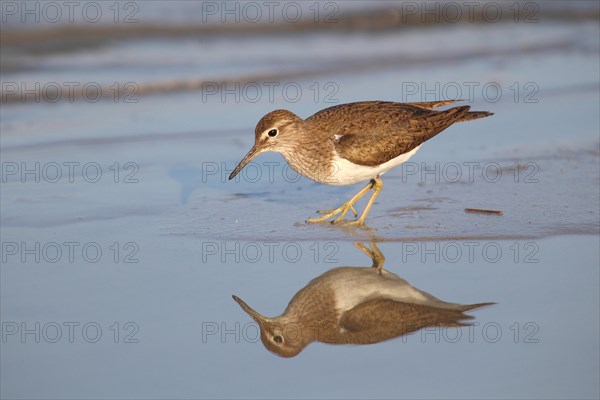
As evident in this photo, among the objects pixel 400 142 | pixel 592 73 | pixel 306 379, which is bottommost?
pixel 306 379

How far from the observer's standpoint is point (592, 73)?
12.5 m

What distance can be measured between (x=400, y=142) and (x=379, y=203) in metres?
0.65

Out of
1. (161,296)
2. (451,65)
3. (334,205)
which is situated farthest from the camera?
(451,65)

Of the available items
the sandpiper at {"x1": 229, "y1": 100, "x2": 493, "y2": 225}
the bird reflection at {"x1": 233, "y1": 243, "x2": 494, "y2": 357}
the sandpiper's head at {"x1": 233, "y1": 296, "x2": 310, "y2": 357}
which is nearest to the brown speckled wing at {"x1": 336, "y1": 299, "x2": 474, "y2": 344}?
the bird reflection at {"x1": 233, "y1": 243, "x2": 494, "y2": 357}

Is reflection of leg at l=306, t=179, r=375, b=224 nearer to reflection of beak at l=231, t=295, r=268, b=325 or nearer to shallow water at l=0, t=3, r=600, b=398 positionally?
shallow water at l=0, t=3, r=600, b=398

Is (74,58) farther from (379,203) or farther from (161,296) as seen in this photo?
(161,296)

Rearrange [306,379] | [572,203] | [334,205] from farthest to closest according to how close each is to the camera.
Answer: [334,205] < [572,203] < [306,379]

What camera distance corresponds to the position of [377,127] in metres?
7.95

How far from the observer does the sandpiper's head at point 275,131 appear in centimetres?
777

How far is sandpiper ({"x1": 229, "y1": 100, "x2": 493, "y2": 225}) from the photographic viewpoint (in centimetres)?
776

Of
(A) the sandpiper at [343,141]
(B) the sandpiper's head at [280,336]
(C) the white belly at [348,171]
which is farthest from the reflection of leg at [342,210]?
(B) the sandpiper's head at [280,336]

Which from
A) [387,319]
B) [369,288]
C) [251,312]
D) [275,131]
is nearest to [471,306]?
[387,319]

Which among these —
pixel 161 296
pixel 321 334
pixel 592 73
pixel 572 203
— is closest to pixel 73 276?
pixel 161 296

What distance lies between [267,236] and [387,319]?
1.87 m
